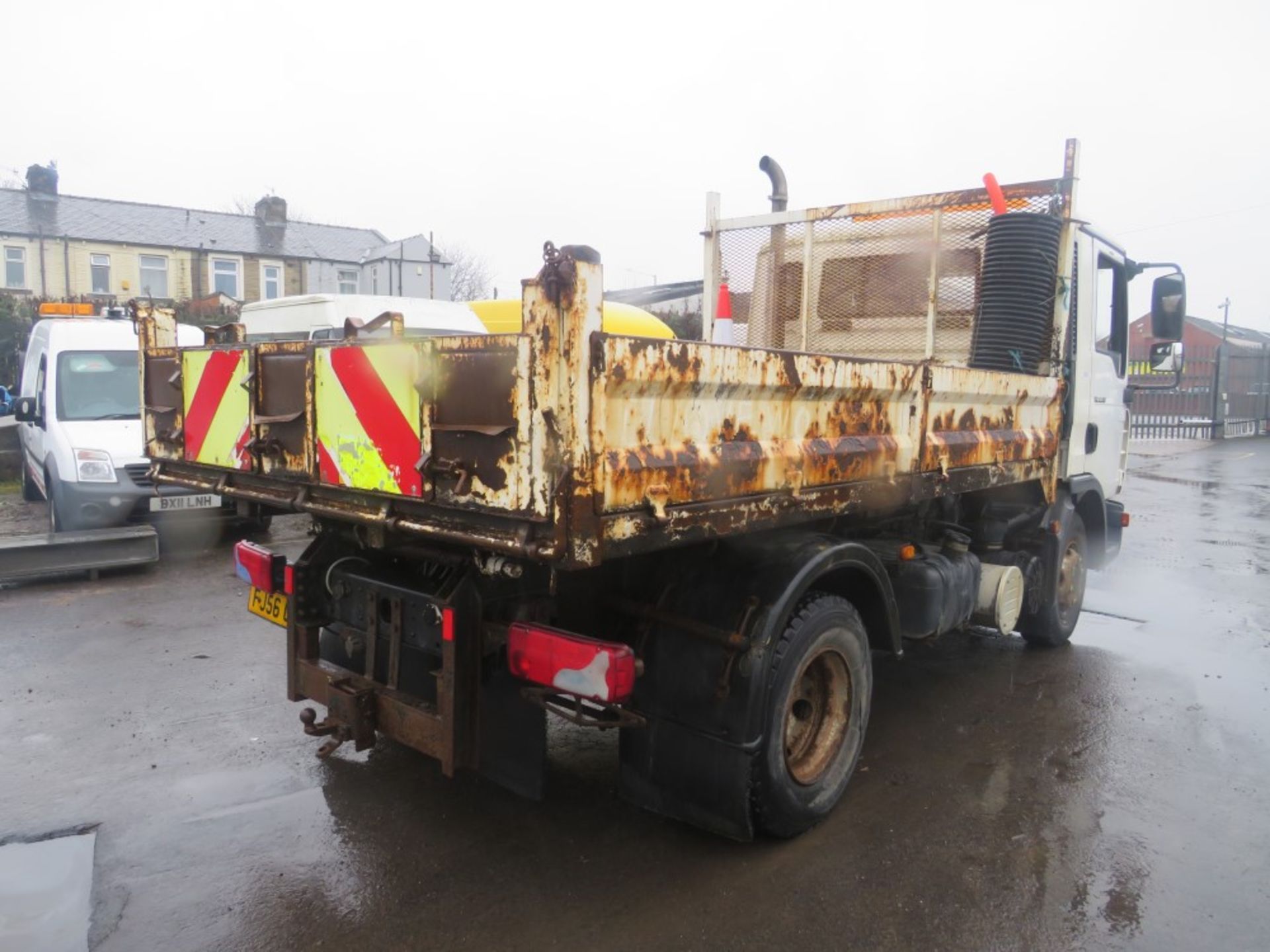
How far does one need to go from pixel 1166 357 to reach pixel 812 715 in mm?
4567

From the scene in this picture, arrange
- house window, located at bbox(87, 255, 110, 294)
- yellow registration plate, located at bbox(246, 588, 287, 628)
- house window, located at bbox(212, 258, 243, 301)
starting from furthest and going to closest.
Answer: house window, located at bbox(212, 258, 243, 301)
house window, located at bbox(87, 255, 110, 294)
yellow registration plate, located at bbox(246, 588, 287, 628)

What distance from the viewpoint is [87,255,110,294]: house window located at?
109 feet

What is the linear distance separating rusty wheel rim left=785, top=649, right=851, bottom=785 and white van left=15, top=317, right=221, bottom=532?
17.8ft

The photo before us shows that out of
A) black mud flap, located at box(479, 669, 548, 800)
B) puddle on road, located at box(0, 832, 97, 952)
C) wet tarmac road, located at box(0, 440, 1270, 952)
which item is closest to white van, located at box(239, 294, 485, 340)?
wet tarmac road, located at box(0, 440, 1270, 952)

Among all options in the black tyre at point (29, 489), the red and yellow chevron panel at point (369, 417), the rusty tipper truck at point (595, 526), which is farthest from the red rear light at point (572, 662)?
the black tyre at point (29, 489)

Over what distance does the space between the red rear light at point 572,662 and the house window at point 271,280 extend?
37238 mm

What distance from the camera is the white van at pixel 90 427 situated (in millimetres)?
7809

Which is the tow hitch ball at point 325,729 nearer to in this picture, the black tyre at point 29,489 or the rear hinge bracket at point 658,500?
the rear hinge bracket at point 658,500

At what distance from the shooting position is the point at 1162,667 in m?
5.71

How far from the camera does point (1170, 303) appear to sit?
232 inches

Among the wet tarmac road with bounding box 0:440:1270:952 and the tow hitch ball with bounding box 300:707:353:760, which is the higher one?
the tow hitch ball with bounding box 300:707:353:760

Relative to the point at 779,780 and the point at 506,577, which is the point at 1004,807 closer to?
the point at 779,780

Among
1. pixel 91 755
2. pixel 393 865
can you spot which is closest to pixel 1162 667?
pixel 393 865

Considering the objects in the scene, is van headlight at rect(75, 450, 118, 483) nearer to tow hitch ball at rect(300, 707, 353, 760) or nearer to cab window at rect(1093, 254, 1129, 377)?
tow hitch ball at rect(300, 707, 353, 760)
